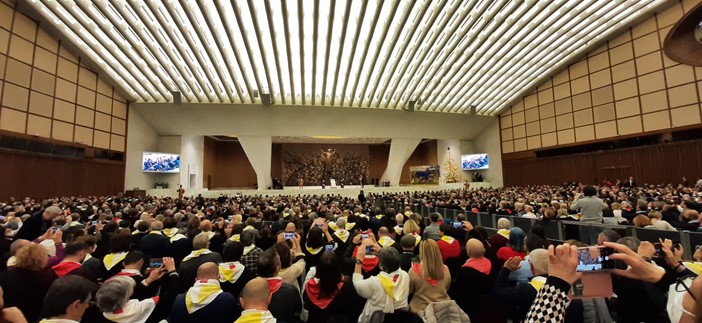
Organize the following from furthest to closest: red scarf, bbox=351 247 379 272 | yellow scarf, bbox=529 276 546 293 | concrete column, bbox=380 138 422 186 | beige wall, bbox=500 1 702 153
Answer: concrete column, bbox=380 138 422 186 < beige wall, bbox=500 1 702 153 < red scarf, bbox=351 247 379 272 < yellow scarf, bbox=529 276 546 293

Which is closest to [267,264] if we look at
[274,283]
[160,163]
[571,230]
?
[274,283]

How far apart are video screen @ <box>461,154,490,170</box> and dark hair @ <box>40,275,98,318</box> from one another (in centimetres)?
3015

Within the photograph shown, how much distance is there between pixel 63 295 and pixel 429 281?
2446 millimetres

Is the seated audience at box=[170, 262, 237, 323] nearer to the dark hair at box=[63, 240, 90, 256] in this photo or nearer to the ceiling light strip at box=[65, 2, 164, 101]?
the dark hair at box=[63, 240, 90, 256]

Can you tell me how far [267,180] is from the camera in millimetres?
25797

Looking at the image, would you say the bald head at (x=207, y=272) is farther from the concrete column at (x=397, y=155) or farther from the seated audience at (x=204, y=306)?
the concrete column at (x=397, y=155)

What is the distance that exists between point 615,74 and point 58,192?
32.9m

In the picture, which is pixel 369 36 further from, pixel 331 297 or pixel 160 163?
pixel 160 163

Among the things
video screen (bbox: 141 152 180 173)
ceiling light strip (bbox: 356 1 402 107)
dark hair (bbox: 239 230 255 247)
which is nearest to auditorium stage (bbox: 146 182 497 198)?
video screen (bbox: 141 152 180 173)

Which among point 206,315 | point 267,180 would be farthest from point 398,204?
point 267,180

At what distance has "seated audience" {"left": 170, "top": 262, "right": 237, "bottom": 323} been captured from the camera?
2250 mm

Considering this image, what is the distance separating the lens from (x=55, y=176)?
16672 mm

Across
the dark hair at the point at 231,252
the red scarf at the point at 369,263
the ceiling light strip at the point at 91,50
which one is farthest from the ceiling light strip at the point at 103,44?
the red scarf at the point at 369,263

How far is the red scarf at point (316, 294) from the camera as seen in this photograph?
2582 millimetres
